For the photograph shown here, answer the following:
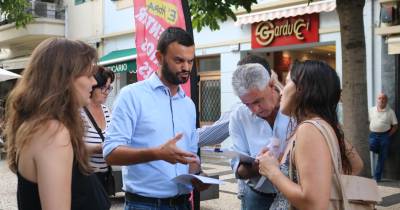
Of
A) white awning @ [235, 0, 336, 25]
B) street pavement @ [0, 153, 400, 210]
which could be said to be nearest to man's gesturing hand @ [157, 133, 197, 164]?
street pavement @ [0, 153, 400, 210]

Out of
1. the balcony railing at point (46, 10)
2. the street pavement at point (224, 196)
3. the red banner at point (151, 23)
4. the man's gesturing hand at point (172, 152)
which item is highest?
the balcony railing at point (46, 10)

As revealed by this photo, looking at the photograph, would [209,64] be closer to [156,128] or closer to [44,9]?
[44,9]

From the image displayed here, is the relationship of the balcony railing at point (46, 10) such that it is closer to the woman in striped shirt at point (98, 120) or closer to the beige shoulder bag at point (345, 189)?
the woman in striped shirt at point (98, 120)

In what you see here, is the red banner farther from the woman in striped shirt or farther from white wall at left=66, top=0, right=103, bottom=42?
white wall at left=66, top=0, right=103, bottom=42

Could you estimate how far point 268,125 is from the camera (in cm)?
303

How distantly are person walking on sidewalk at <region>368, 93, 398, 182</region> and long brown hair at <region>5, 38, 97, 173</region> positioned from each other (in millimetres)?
8388

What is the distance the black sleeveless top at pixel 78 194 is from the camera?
186 cm

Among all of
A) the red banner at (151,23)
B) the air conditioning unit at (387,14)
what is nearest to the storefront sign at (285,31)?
the air conditioning unit at (387,14)

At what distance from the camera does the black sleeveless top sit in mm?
1855

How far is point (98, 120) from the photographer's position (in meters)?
4.43

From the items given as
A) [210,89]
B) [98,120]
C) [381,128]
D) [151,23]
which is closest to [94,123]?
[98,120]

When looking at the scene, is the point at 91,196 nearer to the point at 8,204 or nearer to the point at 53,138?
the point at 53,138

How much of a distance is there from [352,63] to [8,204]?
18.6 feet

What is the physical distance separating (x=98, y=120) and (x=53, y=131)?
8.65 feet
